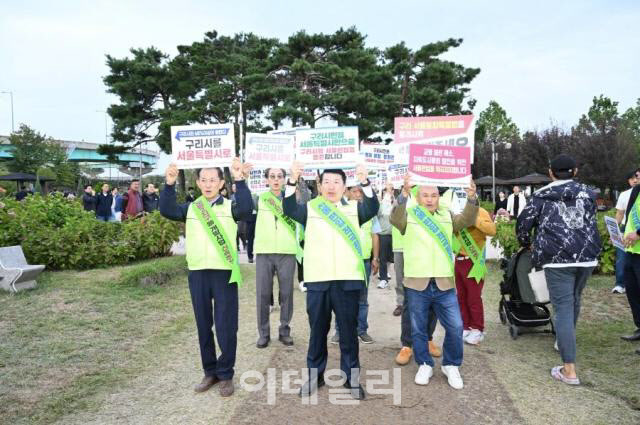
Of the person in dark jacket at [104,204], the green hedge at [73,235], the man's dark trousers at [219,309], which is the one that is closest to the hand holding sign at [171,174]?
the man's dark trousers at [219,309]

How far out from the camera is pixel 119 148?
3350 cm

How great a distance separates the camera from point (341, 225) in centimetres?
419

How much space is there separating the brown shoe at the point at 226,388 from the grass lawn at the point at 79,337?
1.04 metres

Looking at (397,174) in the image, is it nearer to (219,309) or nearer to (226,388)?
(219,309)

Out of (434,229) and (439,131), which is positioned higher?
(439,131)

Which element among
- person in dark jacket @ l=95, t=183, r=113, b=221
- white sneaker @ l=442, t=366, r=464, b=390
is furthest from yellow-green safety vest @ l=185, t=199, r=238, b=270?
person in dark jacket @ l=95, t=183, r=113, b=221

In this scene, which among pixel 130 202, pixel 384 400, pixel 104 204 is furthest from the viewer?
→ pixel 104 204

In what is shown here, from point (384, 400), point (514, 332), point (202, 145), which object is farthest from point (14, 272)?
point (514, 332)

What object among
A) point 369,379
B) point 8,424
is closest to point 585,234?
point 369,379

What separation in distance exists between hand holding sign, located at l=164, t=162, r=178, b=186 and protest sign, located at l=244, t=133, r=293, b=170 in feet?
3.00

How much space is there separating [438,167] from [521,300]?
230cm

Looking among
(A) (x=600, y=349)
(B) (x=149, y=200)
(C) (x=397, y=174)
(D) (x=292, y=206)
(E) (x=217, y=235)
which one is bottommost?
(A) (x=600, y=349)

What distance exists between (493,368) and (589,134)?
37.8 m

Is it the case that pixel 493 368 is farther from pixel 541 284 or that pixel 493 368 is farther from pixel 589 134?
pixel 589 134
